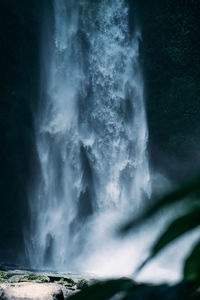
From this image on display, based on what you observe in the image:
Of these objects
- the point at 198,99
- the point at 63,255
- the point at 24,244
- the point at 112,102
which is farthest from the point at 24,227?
the point at 198,99

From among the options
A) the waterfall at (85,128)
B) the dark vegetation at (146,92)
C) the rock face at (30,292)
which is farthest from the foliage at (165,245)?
the dark vegetation at (146,92)

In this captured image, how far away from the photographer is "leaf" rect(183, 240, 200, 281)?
0.29 metres

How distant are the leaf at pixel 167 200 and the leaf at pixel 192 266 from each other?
41 mm

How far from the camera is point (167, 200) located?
0.94 feet

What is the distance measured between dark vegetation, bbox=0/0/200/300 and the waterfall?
0.37 metres

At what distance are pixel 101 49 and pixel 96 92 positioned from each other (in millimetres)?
1245

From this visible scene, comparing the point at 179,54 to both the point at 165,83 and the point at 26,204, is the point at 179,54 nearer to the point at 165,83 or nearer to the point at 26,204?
the point at 165,83

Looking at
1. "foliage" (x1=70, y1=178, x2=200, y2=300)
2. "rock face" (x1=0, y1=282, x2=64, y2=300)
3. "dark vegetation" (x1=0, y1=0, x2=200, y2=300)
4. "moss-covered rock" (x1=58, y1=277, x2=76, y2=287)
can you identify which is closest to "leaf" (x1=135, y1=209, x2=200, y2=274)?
"foliage" (x1=70, y1=178, x2=200, y2=300)

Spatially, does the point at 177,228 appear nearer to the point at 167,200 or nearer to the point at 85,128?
the point at 167,200

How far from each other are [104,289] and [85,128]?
10.8 meters

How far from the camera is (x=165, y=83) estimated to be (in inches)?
461

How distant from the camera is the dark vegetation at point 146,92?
11289 mm

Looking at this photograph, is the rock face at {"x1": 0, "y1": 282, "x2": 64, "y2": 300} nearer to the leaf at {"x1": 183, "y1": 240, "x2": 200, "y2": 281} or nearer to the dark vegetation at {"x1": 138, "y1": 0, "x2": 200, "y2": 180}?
the leaf at {"x1": 183, "y1": 240, "x2": 200, "y2": 281}

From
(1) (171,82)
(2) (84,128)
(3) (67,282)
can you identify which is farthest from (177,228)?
(1) (171,82)
